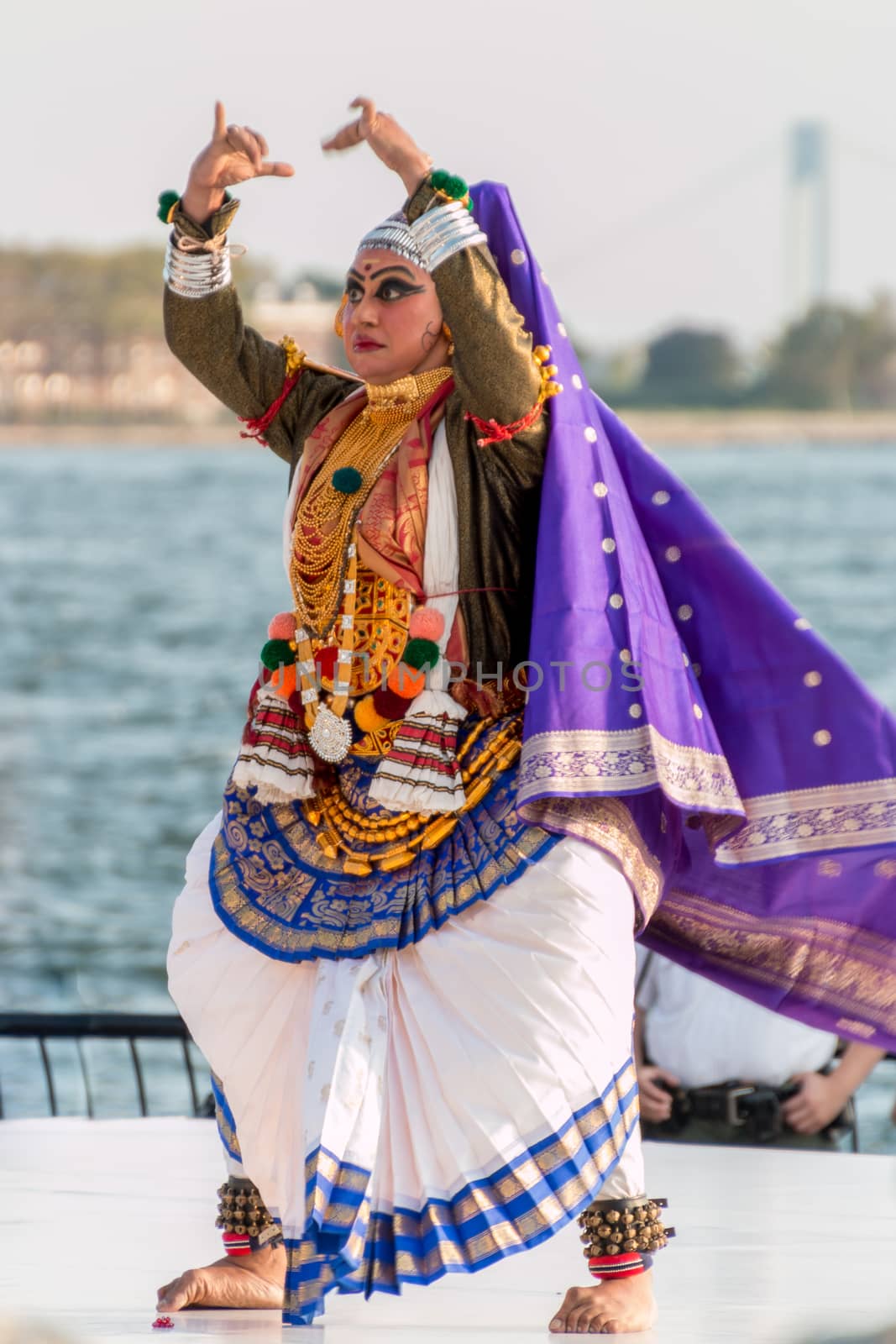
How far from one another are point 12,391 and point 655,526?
3819 centimetres

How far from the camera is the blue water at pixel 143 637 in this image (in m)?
17.2

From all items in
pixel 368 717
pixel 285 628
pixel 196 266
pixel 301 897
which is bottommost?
pixel 301 897

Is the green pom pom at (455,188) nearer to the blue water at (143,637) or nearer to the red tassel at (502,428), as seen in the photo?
the red tassel at (502,428)

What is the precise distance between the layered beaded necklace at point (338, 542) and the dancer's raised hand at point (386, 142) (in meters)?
0.29

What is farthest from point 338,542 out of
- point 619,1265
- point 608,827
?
point 619,1265

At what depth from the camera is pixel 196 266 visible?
304 centimetres

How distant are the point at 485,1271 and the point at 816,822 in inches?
33.0

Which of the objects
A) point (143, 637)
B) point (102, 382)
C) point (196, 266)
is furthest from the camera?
point (102, 382)

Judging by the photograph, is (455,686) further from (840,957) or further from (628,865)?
(840,957)

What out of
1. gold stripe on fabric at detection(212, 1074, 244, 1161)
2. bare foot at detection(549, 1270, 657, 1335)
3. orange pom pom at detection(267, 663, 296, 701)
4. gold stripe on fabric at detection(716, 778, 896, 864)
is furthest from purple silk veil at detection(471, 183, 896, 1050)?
gold stripe on fabric at detection(212, 1074, 244, 1161)

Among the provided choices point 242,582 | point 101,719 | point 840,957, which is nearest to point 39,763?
point 101,719

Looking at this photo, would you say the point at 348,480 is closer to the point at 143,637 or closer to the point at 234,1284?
the point at 234,1284

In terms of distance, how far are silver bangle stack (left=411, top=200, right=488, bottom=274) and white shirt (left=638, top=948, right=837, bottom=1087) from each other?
6.82 ft

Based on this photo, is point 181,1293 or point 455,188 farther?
point 181,1293
